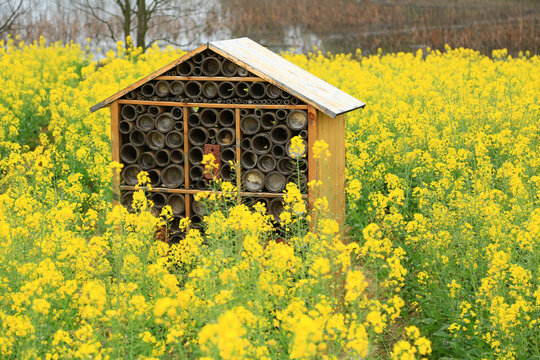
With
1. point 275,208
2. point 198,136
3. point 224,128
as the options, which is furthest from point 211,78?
point 275,208

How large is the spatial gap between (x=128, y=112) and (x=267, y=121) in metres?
1.52

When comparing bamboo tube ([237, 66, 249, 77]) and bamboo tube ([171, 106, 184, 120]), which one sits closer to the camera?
bamboo tube ([237, 66, 249, 77])

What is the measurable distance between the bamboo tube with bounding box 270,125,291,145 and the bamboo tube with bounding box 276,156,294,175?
169 mm

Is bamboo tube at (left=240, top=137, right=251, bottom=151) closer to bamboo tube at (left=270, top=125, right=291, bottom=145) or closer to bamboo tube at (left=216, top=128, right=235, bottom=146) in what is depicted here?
bamboo tube at (left=216, top=128, right=235, bottom=146)

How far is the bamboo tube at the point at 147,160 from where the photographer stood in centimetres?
777

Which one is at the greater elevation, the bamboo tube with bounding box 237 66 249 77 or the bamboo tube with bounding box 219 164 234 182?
the bamboo tube with bounding box 237 66 249 77

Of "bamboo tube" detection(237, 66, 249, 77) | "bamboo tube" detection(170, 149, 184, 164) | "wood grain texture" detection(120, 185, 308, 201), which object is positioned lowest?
"wood grain texture" detection(120, 185, 308, 201)

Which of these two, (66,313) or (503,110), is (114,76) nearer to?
(503,110)

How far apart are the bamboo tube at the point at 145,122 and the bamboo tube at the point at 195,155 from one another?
19.9 inches

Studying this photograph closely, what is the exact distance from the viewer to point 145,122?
782 centimetres

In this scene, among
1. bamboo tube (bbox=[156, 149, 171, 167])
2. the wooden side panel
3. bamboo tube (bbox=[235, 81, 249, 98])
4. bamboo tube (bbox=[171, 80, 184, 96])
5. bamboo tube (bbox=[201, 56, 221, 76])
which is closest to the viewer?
the wooden side panel

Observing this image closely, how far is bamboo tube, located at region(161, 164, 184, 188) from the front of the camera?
7.68 meters

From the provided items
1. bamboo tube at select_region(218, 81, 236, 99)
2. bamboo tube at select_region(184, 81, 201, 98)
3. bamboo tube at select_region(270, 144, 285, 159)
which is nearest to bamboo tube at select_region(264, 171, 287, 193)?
bamboo tube at select_region(270, 144, 285, 159)

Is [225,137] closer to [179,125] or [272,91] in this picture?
[179,125]
